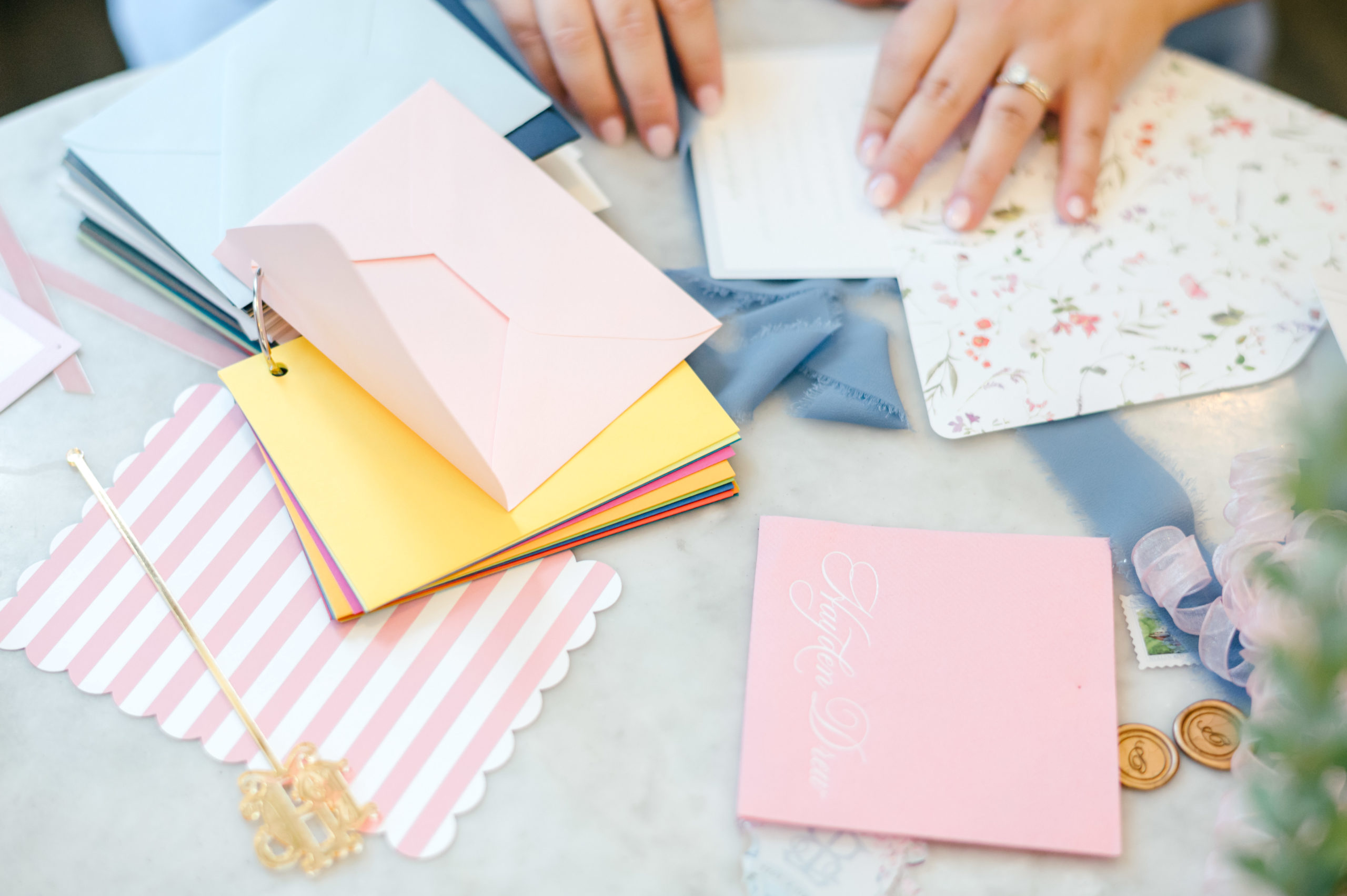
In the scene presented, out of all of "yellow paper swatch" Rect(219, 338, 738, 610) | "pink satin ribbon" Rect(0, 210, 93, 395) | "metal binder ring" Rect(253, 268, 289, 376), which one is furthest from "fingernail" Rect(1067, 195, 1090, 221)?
"pink satin ribbon" Rect(0, 210, 93, 395)

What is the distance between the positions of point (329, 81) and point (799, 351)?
1.37 feet

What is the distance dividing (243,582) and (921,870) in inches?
17.2

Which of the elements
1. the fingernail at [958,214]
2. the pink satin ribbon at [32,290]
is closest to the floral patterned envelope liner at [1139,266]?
the fingernail at [958,214]

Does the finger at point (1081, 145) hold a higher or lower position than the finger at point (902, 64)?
lower

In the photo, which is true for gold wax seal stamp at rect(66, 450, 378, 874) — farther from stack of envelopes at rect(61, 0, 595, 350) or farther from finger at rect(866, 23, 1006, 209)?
finger at rect(866, 23, 1006, 209)

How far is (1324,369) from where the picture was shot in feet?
2.16

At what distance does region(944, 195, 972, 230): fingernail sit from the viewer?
2.46 feet

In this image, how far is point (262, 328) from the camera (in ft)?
2.00

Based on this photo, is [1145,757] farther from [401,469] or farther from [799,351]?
[401,469]

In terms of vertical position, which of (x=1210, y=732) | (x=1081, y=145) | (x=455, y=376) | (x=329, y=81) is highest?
(x=329, y=81)

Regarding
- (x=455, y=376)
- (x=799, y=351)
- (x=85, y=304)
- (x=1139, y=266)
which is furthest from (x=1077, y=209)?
(x=85, y=304)

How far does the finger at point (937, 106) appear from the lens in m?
0.77

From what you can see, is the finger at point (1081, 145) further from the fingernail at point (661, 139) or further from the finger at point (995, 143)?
the fingernail at point (661, 139)

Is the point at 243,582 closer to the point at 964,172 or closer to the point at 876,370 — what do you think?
the point at 876,370
